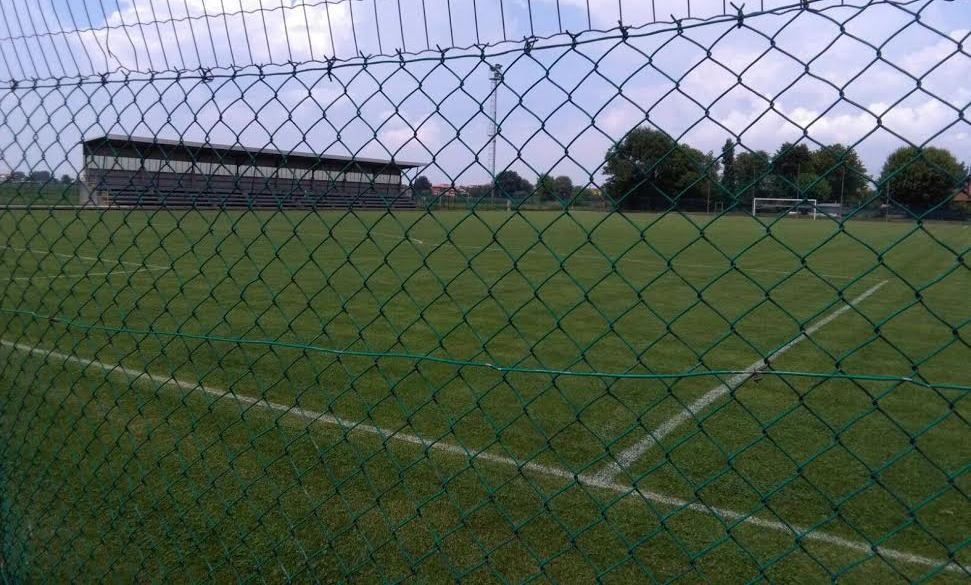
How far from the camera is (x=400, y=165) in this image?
7.12 ft

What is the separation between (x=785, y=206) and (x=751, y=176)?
122mm

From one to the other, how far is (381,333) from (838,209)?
20.6 ft

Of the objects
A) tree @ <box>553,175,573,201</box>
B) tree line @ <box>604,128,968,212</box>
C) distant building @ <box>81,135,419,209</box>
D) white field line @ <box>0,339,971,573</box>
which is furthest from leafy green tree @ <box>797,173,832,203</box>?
white field line @ <box>0,339,971,573</box>

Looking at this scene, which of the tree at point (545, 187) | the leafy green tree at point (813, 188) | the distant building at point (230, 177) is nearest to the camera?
the leafy green tree at point (813, 188)

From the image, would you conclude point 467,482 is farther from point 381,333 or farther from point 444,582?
point 381,333

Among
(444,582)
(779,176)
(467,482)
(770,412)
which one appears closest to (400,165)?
(779,176)

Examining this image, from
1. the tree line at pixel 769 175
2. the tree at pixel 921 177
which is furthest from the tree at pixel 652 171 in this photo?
the tree at pixel 921 177

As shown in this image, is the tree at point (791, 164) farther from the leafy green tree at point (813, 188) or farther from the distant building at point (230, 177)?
the distant building at point (230, 177)

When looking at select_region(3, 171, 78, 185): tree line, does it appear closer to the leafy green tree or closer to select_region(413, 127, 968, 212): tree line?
select_region(413, 127, 968, 212): tree line

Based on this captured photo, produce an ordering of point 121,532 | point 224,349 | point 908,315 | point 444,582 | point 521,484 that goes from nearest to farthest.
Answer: point 444,582 < point 121,532 < point 521,484 < point 224,349 < point 908,315

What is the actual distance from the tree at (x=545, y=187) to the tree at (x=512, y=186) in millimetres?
33

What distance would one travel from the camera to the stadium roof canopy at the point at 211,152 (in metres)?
2.26

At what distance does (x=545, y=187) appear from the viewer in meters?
1.95

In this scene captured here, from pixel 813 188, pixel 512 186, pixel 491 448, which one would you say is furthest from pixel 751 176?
pixel 491 448
